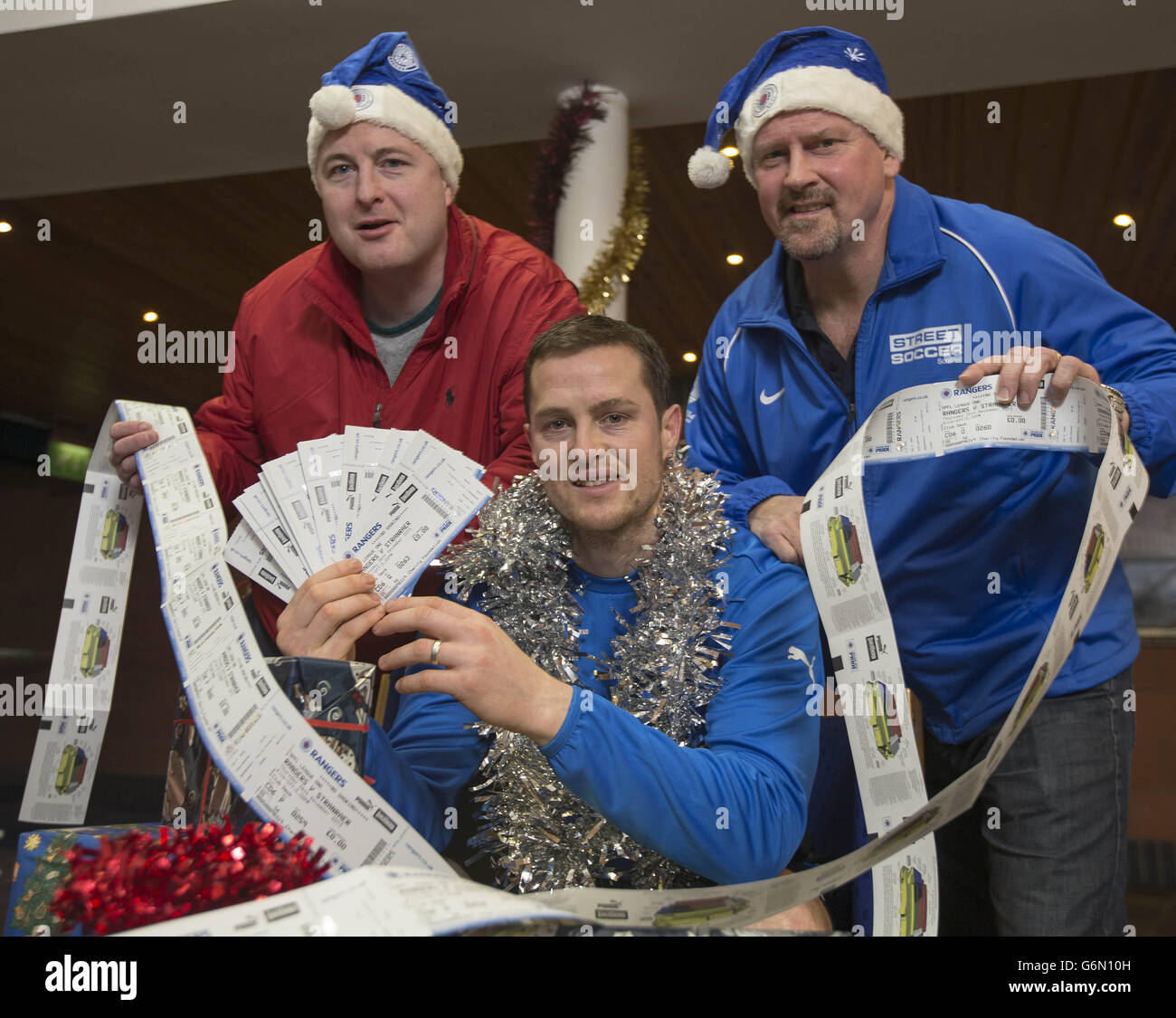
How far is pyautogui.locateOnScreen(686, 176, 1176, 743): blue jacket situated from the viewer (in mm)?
1826

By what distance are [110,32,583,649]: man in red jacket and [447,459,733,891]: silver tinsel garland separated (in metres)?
0.39

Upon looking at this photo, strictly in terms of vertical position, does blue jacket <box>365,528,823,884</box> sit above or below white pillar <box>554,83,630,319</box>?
below

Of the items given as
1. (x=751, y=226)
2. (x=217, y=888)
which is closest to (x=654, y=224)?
(x=751, y=226)

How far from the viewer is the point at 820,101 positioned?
192cm

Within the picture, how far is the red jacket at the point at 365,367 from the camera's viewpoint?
2.14m

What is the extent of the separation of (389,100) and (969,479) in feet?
4.46

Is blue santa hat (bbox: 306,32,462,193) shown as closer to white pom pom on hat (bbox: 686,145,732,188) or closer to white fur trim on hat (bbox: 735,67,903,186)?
white pom pom on hat (bbox: 686,145,732,188)

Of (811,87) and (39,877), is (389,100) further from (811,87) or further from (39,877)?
(39,877)

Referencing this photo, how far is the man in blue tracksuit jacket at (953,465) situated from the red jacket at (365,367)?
462 mm

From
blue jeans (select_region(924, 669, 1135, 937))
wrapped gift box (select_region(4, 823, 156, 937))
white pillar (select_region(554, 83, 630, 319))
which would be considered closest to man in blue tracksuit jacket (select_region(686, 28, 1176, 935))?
blue jeans (select_region(924, 669, 1135, 937))

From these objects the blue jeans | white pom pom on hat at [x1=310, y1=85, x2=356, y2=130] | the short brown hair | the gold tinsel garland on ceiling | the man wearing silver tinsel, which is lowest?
the blue jeans

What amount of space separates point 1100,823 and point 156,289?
5619 millimetres

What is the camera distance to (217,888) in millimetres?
1006

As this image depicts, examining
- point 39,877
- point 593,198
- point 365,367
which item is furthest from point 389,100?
point 39,877
